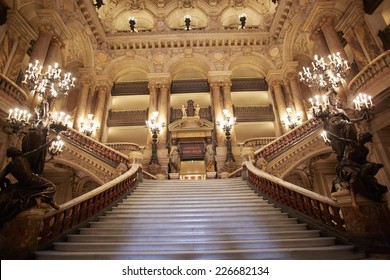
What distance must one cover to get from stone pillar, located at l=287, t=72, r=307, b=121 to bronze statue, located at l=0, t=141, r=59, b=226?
12.9 m

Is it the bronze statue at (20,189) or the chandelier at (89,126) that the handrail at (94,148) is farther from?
the bronze statue at (20,189)

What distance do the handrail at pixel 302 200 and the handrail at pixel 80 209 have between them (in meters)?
4.11

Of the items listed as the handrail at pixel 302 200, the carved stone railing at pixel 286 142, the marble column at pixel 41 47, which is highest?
the marble column at pixel 41 47

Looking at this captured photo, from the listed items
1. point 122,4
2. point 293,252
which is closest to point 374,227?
point 293,252

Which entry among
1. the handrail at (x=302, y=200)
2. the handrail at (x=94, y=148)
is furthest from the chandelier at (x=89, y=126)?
the handrail at (x=302, y=200)

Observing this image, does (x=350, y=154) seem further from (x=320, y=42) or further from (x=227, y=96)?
(x=227, y=96)

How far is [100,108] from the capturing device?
14266 millimetres

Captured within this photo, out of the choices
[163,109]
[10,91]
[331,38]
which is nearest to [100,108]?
[163,109]

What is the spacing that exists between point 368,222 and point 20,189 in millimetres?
5287

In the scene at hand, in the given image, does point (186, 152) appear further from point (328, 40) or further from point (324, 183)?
point (328, 40)

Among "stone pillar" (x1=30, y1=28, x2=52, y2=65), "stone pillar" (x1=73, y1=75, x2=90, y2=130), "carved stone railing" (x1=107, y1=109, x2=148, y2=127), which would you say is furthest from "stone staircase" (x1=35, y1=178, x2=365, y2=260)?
"carved stone railing" (x1=107, y1=109, x2=148, y2=127)

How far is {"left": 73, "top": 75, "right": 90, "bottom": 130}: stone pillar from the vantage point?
12882 mm

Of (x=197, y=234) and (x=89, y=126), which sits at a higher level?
(x=89, y=126)

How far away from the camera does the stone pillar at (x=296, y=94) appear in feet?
42.6
